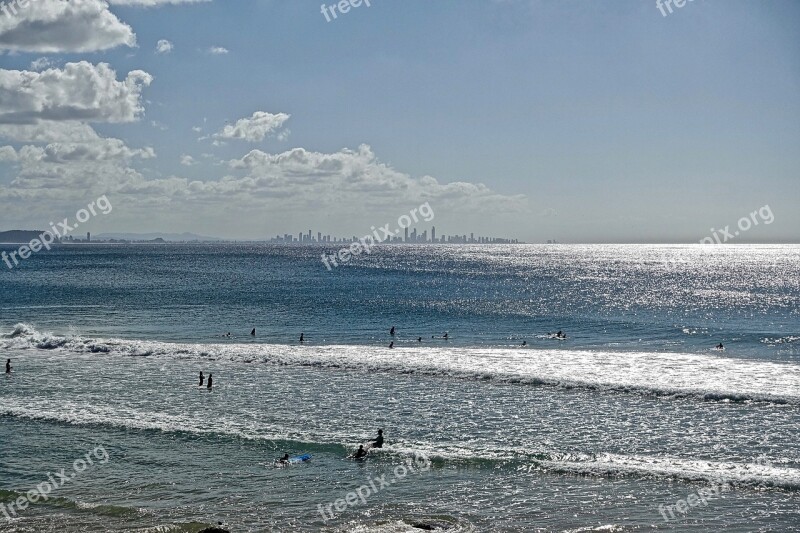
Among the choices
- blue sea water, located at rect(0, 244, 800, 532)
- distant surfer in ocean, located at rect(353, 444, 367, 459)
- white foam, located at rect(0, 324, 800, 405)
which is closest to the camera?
blue sea water, located at rect(0, 244, 800, 532)

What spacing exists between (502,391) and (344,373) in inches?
463

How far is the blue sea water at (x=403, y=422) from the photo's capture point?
23.3m

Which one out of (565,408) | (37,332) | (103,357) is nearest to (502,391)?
(565,408)

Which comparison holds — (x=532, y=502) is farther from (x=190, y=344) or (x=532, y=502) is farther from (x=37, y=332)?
(x=37, y=332)

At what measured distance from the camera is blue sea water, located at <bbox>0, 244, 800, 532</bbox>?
917 inches

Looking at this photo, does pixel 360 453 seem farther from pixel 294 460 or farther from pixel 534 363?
pixel 534 363

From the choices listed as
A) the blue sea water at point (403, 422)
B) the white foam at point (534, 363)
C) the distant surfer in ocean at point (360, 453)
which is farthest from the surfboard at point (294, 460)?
the white foam at point (534, 363)

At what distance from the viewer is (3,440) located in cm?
3045

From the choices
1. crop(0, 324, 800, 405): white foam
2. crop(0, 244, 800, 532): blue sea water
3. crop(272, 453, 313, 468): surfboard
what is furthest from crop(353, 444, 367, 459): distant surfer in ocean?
crop(0, 324, 800, 405): white foam

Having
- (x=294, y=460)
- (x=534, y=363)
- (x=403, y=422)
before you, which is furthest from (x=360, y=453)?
(x=534, y=363)

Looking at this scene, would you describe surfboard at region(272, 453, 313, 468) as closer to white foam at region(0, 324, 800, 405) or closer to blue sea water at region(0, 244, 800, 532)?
blue sea water at region(0, 244, 800, 532)

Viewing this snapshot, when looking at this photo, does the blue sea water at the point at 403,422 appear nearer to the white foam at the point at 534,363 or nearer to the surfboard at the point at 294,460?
the white foam at the point at 534,363

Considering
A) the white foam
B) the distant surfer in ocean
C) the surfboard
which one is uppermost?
the white foam

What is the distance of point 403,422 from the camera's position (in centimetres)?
3394
